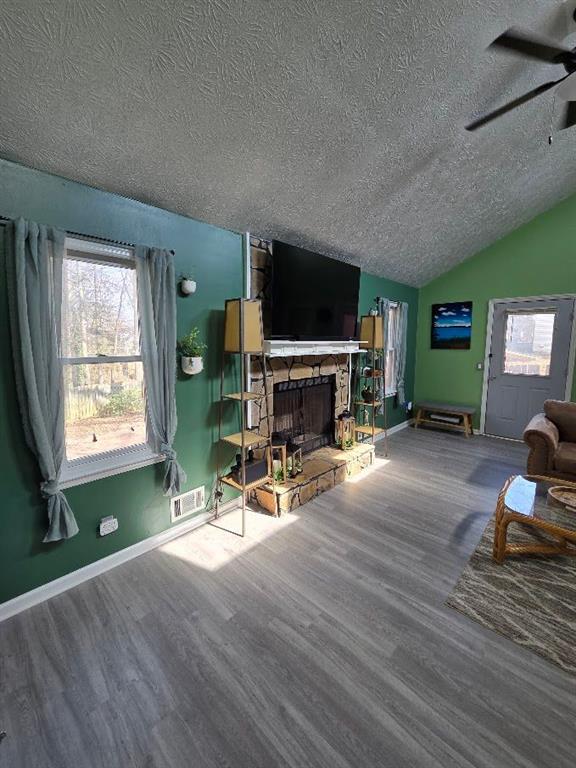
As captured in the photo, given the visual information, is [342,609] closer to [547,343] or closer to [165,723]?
[165,723]

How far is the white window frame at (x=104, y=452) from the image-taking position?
1984 millimetres

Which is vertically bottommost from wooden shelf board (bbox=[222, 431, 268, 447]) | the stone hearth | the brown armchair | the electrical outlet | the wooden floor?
the wooden floor

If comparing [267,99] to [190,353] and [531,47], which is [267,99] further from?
[190,353]

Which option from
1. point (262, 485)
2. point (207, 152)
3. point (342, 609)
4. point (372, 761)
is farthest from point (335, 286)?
point (372, 761)

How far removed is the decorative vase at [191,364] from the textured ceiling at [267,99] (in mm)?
1045

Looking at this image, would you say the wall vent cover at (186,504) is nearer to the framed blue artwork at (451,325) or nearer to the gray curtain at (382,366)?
the gray curtain at (382,366)

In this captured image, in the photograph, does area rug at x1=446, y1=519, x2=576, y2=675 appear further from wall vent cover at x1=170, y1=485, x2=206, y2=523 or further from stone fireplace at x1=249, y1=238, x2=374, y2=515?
wall vent cover at x1=170, y1=485, x2=206, y2=523

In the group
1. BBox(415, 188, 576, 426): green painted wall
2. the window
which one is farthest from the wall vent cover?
BBox(415, 188, 576, 426): green painted wall

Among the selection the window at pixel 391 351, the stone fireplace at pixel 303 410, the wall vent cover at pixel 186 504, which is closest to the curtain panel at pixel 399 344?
the window at pixel 391 351

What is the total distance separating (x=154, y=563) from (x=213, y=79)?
9.09 ft

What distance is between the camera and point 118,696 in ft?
4.56

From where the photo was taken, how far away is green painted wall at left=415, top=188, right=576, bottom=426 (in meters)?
4.40

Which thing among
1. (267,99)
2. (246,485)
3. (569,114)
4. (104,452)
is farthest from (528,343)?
(104,452)

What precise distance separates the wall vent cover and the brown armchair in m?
3.14
